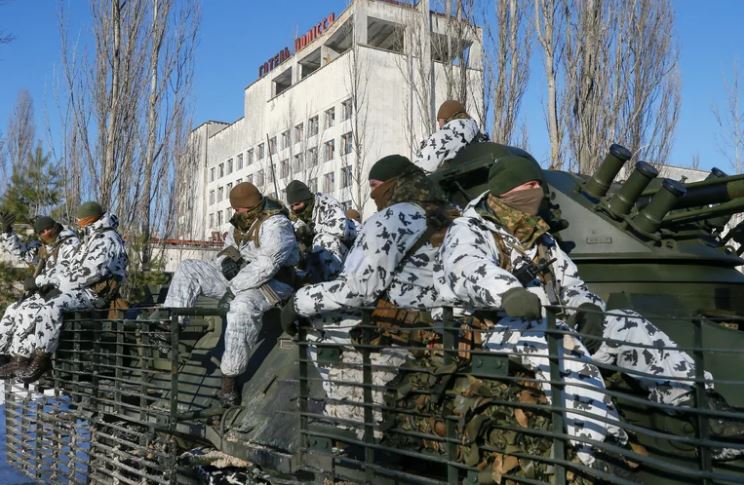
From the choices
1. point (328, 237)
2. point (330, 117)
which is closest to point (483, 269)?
point (328, 237)

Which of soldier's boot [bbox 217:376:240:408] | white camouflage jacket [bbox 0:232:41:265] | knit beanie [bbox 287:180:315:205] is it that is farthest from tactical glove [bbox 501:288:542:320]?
white camouflage jacket [bbox 0:232:41:265]

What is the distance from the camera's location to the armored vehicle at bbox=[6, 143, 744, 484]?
3141mm

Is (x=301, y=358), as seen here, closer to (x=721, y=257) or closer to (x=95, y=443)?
(x=721, y=257)

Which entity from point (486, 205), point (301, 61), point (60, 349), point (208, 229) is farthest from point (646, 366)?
point (208, 229)

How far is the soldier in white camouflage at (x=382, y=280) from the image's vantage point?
399 cm

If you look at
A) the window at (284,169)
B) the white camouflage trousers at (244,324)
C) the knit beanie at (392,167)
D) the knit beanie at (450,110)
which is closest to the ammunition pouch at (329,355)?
the knit beanie at (392,167)

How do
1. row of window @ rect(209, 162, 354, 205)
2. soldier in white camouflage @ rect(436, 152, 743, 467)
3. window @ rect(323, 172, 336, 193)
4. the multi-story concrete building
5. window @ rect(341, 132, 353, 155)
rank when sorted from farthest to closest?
1. window @ rect(323, 172, 336, 193)
2. window @ rect(341, 132, 353, 155)
3. row of window @ rect(209, 162, 354, 205)
4. the multi-story concrete building
5. soldier in white camouflage @ rect(436, 152, 743, 467)

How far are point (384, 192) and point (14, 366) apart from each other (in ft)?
14.7

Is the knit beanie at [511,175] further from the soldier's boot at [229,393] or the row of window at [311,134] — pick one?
the row of window at [311,134]

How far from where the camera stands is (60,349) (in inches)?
279

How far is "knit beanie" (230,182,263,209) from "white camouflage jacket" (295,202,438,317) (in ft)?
5.59

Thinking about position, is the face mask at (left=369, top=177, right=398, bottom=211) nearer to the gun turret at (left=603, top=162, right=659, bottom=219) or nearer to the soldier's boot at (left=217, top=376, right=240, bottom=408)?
the gun turret at (left=603, top=162, right=659, bottom=219)

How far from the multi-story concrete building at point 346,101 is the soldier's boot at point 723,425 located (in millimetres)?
12489

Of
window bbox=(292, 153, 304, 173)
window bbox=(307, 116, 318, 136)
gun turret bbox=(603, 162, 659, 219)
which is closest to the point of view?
gun turret bbox=(603, 162, 659, 219)
